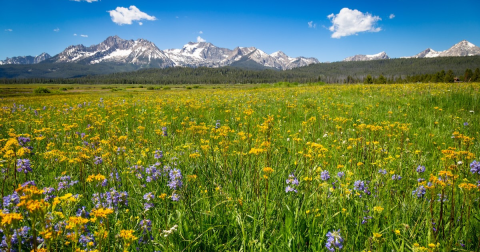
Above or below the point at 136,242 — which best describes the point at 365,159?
above

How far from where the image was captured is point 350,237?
229 cm

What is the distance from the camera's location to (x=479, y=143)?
4824 mm

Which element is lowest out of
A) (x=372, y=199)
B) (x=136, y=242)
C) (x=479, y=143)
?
(x=136, y=242)

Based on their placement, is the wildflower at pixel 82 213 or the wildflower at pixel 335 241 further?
the wildflower at pixel 82 213

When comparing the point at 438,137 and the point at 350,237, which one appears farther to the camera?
the point at 438,137

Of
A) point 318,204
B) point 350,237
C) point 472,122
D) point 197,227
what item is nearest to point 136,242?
point 197,227

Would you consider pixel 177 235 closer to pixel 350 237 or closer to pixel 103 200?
pixel 103 200

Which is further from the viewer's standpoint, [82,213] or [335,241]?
[82,213]

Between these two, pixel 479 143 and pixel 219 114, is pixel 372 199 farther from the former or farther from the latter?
pixel 219 114

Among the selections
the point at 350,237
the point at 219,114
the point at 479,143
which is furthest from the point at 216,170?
the point at 219,114

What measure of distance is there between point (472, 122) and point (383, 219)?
256 inches

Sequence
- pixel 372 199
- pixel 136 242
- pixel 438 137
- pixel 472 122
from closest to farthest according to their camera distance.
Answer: pixel 136 242, pixel 372 199, pixel 438 137, pixel 472 122

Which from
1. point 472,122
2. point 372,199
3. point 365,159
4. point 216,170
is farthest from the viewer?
point 472,122

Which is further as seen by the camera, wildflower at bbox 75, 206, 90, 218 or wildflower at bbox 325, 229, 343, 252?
wildflower at bbox 75, 206, 90, 218
